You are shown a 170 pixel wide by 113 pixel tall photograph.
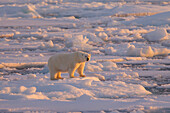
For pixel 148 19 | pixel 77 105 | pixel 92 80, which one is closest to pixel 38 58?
pixel 92 80

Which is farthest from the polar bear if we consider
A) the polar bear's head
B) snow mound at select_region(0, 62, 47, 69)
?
snow mound at select_region(0, 62, 47, 69)

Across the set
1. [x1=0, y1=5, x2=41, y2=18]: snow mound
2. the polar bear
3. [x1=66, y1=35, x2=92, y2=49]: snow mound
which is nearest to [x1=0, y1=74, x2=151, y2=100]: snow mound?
the polar bear

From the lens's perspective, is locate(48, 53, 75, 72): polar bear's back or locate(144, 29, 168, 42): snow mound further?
locate(144, 29, 168, 42): snow mound

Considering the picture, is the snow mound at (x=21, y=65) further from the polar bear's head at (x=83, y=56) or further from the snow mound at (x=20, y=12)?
the snow mound at (x=20, y=12)

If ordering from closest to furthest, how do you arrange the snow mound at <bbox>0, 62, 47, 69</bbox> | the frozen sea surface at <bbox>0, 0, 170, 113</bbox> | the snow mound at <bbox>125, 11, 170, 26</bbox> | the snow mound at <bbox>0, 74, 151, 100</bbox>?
the frozen sea surface at <bbox>0, 0, 170, 113</bbox>, the snow mound at <bbox>0, 74, 151, 100</bbox>, the snow mound at <bbox>0, 62, 47, 69</bbox>, the snow mound at <bbox>125, 11, 170, 26</bbox>

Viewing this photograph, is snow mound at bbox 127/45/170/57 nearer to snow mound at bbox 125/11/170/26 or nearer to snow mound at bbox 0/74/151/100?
snow mound at bbox 0/74/151/100

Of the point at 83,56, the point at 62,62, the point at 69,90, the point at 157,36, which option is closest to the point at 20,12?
the point at 157,36

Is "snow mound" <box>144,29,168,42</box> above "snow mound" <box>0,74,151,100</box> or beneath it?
beneath

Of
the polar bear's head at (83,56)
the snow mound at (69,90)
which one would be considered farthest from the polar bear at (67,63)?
the snow mound at (69,90)

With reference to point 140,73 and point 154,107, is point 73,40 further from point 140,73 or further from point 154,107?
point 154,107

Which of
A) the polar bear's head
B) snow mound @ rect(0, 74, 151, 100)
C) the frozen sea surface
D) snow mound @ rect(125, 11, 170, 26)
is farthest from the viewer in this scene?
snow mound @ rect(125, 11, 170, 26)

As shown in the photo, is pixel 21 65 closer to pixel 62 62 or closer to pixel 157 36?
pixel 62 62

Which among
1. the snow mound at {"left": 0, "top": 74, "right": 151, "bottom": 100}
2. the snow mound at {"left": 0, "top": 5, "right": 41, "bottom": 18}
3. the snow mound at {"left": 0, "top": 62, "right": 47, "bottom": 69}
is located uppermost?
the snow mound at {"left": 0, "top": 74, "right": 151, "bottom": 100}

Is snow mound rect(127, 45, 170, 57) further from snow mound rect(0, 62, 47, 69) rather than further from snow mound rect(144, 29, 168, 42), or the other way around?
snow mound rect(144, 29, 168, 42)
